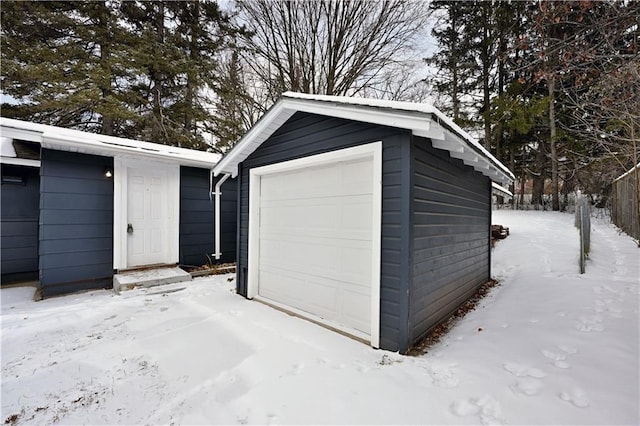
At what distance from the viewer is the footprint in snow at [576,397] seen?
201cm

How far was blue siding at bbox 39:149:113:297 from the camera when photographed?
4.86 m

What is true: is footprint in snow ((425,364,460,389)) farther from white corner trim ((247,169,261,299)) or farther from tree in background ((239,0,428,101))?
tree in background ((239,0,428,101))

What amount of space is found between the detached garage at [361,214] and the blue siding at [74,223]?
2.49m

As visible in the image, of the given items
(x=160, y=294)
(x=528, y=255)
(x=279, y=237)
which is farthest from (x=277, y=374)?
(x=528, y=255)

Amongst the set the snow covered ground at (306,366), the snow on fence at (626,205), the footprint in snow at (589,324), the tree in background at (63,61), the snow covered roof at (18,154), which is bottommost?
the snow covered ground at (306,366)

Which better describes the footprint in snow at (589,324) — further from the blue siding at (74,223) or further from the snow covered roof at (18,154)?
the snow covered roof at (18,154)

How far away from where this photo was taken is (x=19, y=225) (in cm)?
580

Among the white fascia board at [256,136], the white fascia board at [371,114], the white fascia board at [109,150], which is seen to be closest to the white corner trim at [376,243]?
the white fascia board at [371,114]

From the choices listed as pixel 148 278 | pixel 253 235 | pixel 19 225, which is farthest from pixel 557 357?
pixel 19 225

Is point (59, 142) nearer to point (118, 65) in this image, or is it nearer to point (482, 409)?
point (482, 409)

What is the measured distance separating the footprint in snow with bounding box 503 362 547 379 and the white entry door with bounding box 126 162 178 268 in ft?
20.3

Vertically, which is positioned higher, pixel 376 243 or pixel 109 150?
pixel 109 150

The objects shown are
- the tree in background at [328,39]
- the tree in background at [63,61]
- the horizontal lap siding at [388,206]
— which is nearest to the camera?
the horizontal lap siding at [388,206]

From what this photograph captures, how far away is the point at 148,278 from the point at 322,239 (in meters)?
3.74
